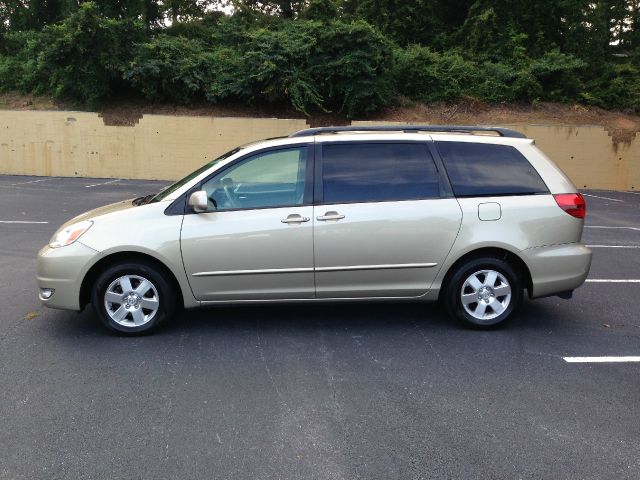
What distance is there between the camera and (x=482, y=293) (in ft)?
17.1

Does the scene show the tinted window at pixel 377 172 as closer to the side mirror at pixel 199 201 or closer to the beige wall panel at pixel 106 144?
the side mirror at pixel 199 201

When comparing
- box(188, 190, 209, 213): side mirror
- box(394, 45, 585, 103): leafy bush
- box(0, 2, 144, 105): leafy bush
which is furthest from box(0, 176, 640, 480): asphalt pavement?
box(394, 45, 585, 103): leafy bush

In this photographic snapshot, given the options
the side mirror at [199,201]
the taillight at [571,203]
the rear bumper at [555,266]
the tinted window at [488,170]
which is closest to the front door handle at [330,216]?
the side mirror at [199,201]

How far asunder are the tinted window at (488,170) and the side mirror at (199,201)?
2.19 meters

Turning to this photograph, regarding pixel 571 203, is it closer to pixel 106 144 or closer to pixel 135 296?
pixel 135 296

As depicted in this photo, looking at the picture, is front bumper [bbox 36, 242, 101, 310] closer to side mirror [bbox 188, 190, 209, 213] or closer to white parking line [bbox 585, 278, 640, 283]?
side mirror [bbox 188, 190, 209, 213]

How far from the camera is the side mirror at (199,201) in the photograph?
4.82 metres

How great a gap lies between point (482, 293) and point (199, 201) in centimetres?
265

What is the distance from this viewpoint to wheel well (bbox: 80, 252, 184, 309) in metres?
4.96

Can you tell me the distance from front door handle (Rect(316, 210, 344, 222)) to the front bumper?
6.29ft

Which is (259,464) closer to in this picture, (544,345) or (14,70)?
(544,345)

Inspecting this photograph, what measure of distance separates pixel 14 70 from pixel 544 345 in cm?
2434

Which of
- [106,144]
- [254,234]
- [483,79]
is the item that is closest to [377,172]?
[254,234]

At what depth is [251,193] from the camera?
5.13 meters
